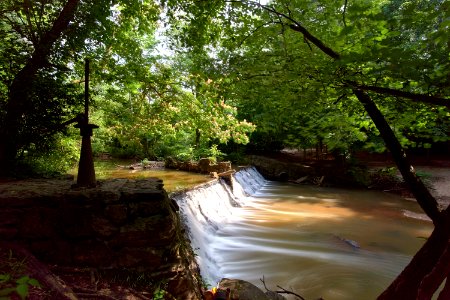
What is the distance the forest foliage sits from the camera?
9.11ft

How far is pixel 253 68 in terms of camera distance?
3.77m

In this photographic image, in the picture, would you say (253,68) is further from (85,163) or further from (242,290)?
(242,290)

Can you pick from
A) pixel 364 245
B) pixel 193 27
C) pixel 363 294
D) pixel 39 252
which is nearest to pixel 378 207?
pixel 364 245

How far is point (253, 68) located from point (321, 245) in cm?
588

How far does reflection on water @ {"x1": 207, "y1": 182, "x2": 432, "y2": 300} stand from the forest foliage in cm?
290

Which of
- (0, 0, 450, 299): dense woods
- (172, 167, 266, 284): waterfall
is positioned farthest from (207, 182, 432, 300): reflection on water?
(0, 0, 450, 299): dense woods

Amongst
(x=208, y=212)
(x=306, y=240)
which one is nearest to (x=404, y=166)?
(x=306, y=240)

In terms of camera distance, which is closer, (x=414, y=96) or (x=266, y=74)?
(x=414, y=96)

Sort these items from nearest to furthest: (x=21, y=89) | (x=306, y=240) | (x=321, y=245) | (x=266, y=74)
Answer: (x=266, y=74)
(x=21, y=89)
(x=321, y=245)
(x=306, y=240)

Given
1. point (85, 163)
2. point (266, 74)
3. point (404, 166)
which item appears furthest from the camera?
point (85, 163)

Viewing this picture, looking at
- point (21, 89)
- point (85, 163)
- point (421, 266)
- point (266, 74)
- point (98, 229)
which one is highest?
point (266, 74)

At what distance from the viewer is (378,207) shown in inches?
471

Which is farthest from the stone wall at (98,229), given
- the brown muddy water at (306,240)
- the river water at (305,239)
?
the river water at (305,239)

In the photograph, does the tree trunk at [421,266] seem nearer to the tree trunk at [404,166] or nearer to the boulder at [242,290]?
the tree trunk at [404,166]
